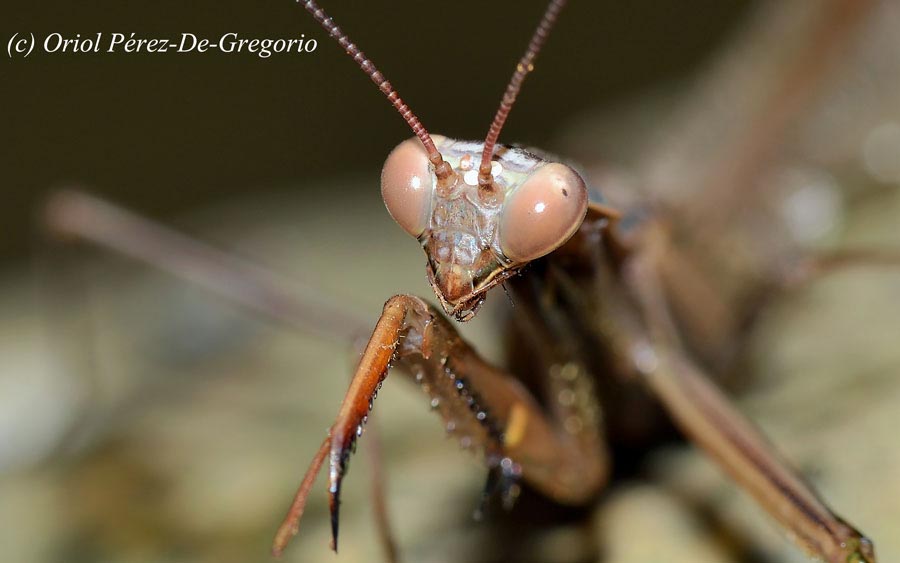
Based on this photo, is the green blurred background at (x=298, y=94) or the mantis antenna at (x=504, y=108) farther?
the green blurred background at (x=298, y=94)

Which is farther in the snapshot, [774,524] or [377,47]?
[377,47]

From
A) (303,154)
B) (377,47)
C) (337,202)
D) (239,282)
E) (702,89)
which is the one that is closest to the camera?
(239,282)

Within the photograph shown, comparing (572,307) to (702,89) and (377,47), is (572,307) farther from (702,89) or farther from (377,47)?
(377,47)

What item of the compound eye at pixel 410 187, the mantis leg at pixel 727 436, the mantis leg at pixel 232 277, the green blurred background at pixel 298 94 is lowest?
the mantis leg at pixel 727 436

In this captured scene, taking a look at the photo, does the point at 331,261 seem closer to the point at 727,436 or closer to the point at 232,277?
the point at 232,277

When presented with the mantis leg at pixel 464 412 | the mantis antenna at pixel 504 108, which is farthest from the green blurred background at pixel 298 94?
the mantis antenna at pixel 504 108

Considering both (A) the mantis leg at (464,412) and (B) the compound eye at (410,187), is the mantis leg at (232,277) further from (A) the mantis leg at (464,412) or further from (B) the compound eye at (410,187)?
(B) the compound eye at (410,187)

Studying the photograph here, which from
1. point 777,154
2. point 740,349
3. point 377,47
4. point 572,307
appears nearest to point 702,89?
point 777,154
